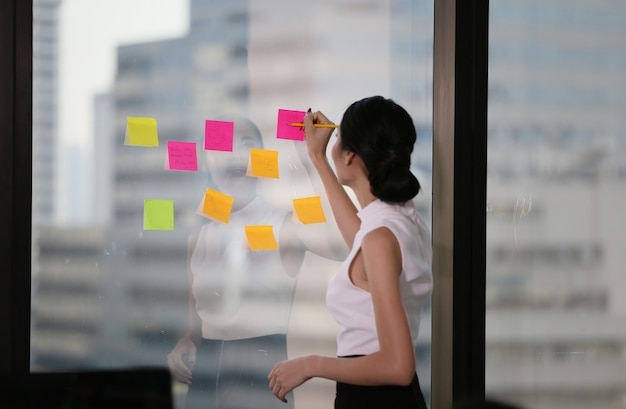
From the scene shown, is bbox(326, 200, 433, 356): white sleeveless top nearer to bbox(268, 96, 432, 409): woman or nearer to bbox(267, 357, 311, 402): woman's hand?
bbox(268, 96, 432, 409): woman

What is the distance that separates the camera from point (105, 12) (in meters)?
2.25

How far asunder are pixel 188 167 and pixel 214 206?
5.6 inches

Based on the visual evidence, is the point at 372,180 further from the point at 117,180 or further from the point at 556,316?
the point at 556,316

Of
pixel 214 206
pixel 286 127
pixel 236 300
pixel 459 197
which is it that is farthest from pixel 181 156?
pixel 459 197

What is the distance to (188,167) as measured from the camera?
229 centimetres

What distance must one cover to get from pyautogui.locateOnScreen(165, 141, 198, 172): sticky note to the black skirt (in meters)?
0.82

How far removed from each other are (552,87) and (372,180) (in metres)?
0.90

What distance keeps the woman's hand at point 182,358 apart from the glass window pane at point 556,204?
97cm

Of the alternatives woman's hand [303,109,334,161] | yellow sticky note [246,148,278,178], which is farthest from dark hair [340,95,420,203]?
yellow sticky note [246,148,278,178]

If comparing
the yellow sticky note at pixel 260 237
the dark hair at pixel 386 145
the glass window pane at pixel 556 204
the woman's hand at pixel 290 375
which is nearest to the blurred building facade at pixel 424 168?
the glass window pane at pixel 556 204

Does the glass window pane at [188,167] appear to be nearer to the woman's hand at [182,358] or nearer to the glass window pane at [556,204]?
the woman's hand at [182,358]

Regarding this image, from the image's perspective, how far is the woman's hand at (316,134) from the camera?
7.52 feet

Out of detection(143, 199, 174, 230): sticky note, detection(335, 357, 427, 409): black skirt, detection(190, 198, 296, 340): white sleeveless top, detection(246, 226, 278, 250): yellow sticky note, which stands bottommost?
detection(335, 357, 427, 409): black skirt

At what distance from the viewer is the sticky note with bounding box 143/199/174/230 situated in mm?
2270
